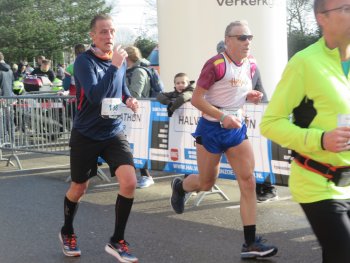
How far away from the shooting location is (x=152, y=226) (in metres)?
6.50

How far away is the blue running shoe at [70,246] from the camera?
5406mm

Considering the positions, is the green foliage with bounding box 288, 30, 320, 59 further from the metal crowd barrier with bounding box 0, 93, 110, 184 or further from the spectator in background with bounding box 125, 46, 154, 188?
the spectator in background with bounding box 125, 46, 154, 188

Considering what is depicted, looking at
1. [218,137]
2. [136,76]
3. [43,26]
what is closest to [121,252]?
[218,137]

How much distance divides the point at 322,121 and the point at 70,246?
3080mm

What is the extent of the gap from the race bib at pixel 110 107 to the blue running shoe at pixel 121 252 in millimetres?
1045

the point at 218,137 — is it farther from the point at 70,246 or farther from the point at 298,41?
the point at 298,41

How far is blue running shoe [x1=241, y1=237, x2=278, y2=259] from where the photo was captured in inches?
203

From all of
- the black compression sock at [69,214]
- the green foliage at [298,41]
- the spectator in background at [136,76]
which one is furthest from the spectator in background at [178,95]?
the green foliage at [298,41]

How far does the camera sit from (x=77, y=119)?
5.30 meters

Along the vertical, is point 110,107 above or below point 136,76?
below

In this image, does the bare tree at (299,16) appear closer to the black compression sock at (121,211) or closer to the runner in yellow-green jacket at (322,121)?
the black compression sock at (121,211)

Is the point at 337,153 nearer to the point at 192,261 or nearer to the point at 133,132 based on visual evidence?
the point at 192,261

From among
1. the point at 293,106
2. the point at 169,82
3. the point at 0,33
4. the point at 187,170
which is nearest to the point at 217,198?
the point at 187,170

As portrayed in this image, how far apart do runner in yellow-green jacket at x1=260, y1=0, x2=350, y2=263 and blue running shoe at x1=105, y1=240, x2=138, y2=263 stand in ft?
7.57
